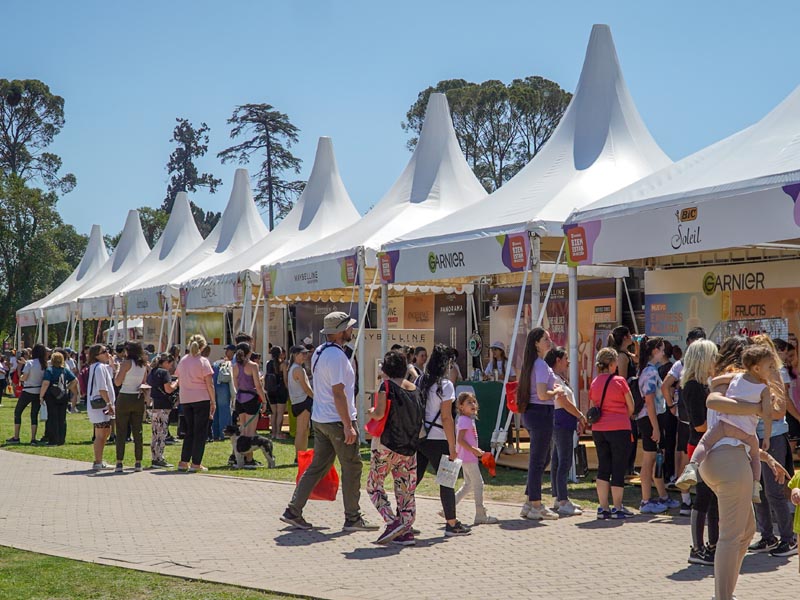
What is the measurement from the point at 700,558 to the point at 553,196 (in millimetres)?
7403

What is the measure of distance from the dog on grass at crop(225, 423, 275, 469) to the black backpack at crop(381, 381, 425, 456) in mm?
5718

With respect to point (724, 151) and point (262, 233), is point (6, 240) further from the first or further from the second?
point (724, 151)

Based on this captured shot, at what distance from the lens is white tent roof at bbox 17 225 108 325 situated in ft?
134

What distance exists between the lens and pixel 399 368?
28.3 feet

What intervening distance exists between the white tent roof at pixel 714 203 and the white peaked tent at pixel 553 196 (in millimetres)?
1006

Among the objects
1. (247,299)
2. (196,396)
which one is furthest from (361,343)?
(247,299)

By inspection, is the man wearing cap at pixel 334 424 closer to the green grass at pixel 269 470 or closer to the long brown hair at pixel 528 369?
the long brown hair at pixel 528 369

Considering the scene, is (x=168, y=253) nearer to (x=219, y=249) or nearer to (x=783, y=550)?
(x=219, y=249)

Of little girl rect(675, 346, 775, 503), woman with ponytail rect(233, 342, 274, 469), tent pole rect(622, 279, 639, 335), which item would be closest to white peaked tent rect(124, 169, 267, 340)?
woman with ponytail rect(233, 342, 274, 469)

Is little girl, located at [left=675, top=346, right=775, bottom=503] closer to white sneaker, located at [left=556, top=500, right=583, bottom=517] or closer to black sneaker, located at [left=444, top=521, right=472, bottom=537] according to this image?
black sneaker, located at [left=444, top=521, right=472, bottom=537]

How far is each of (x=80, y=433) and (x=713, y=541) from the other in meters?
16.0

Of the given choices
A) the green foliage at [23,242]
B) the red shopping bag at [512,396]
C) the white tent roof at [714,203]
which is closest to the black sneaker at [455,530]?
the red shopping bag at [512,396]

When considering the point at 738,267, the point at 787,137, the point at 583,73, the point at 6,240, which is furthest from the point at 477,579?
the point at 6,240

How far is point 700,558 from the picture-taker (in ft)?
24.7
